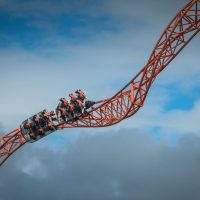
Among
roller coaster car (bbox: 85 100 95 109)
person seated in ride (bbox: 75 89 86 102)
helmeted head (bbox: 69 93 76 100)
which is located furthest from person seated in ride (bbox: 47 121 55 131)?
person seated in ride (bbox: 75 89 86 102)

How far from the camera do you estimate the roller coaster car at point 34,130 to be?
35.8m

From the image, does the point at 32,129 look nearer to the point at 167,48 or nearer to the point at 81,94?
the point at 81,94

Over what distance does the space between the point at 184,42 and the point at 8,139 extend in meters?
20.3

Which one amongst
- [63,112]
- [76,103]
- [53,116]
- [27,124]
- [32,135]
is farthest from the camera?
[32,135]

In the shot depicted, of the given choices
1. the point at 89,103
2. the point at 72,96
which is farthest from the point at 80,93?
the point at 89,103

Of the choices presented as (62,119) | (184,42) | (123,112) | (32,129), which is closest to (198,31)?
(184,42)

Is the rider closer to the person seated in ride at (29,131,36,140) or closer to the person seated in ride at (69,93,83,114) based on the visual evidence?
the person seated in ride at (29,131,36,140)

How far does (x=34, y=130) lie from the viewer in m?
36.4

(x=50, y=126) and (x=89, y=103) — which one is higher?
(x=50, y=126)

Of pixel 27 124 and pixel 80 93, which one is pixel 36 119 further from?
pixel 80 93

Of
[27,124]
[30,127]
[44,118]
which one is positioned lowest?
[44,118]

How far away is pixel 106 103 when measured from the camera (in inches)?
1277

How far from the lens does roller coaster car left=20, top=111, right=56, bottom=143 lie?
3580cm

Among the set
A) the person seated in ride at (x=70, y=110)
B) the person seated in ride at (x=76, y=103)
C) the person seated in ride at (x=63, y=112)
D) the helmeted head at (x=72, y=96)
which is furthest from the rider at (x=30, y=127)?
the helmeted head at (x=72, y=96)
